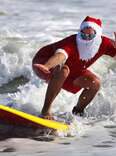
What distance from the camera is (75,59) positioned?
4949 mm

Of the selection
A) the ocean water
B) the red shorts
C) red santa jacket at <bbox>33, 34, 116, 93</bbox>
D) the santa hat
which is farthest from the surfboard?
the santa hat

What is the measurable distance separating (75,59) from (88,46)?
194 mm

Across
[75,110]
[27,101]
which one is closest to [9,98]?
[27,101]

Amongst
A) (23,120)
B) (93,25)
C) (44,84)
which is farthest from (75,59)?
(44,84)

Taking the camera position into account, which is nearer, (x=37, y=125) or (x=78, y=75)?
(x=37, y=125)

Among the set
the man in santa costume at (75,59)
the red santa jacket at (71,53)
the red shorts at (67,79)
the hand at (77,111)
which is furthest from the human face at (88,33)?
the hand at (77,111)

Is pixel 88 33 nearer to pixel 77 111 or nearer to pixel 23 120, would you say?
pixel 77 111

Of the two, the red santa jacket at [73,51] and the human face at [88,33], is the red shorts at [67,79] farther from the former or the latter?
the human face at [88,33]

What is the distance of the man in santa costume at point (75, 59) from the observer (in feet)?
15.8

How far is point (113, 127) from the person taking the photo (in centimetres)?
504

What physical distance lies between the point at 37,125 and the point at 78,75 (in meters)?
0.75

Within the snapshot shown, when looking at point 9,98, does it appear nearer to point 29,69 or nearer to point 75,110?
point 75,110

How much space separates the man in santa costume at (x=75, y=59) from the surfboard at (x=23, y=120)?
23cm

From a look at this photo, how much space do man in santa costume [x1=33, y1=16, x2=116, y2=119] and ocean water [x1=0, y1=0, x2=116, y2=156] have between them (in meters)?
0.38
